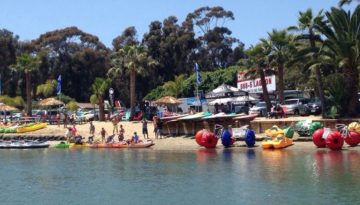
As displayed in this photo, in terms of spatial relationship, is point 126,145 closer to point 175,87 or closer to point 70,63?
point 175,87

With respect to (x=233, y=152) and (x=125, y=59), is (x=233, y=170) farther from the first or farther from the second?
(x=125, y=59)

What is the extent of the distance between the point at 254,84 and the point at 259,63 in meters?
7.99

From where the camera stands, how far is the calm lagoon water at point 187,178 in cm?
2283

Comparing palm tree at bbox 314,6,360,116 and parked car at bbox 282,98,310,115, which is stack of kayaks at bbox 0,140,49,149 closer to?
parked car at bbox 282,98,310,115

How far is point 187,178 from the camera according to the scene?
92.4 feet

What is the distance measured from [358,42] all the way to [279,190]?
22.3 meters

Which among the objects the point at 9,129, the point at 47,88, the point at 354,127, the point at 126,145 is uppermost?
the point at 47,88

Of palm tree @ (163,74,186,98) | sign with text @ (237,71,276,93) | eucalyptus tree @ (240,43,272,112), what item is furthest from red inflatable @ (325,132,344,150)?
palm tree @ (163,74,186,98)

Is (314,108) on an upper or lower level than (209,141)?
upper

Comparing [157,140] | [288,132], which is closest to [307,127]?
[288,132]

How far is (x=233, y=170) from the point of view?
30.1 m

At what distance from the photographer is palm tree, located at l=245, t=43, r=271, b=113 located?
2215 inches

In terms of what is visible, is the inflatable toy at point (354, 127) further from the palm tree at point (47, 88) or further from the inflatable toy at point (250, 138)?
the palm tree at point (47, 88)

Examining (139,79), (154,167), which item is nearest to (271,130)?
(154,167)
